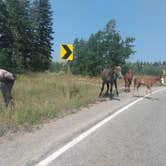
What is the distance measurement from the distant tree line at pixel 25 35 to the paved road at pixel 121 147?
39.9m

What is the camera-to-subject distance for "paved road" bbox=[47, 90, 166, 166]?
550 cm

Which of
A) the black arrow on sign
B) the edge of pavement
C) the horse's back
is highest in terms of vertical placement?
the black arrow on sign

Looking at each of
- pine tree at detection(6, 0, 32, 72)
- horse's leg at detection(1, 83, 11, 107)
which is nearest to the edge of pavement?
horse's leg at detection(1, 83, 11, 107)

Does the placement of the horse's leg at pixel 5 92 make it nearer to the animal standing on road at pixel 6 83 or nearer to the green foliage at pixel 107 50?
the animal standing on road at pixel 6 83

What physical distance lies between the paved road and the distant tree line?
39.9 metres

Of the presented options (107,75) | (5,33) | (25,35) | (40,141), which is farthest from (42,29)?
(40,141)

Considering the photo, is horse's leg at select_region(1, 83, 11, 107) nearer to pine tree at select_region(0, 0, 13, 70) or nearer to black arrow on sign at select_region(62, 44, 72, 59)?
black arrow on sign at select_region(62, 44, 72, 59)

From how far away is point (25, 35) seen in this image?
2250 inches

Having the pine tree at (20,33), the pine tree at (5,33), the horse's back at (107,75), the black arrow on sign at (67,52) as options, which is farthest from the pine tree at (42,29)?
the black arrow on sign at (67,52)

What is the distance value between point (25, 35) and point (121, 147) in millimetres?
53211

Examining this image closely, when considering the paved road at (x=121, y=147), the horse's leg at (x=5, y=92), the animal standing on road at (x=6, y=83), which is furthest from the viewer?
the horse's leg at (x=5, y=92)

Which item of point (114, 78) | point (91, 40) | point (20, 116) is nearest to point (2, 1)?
point (91, 40)

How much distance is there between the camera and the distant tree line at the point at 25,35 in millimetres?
53719

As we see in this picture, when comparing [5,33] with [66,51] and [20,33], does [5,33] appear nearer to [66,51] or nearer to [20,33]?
[20,33]
